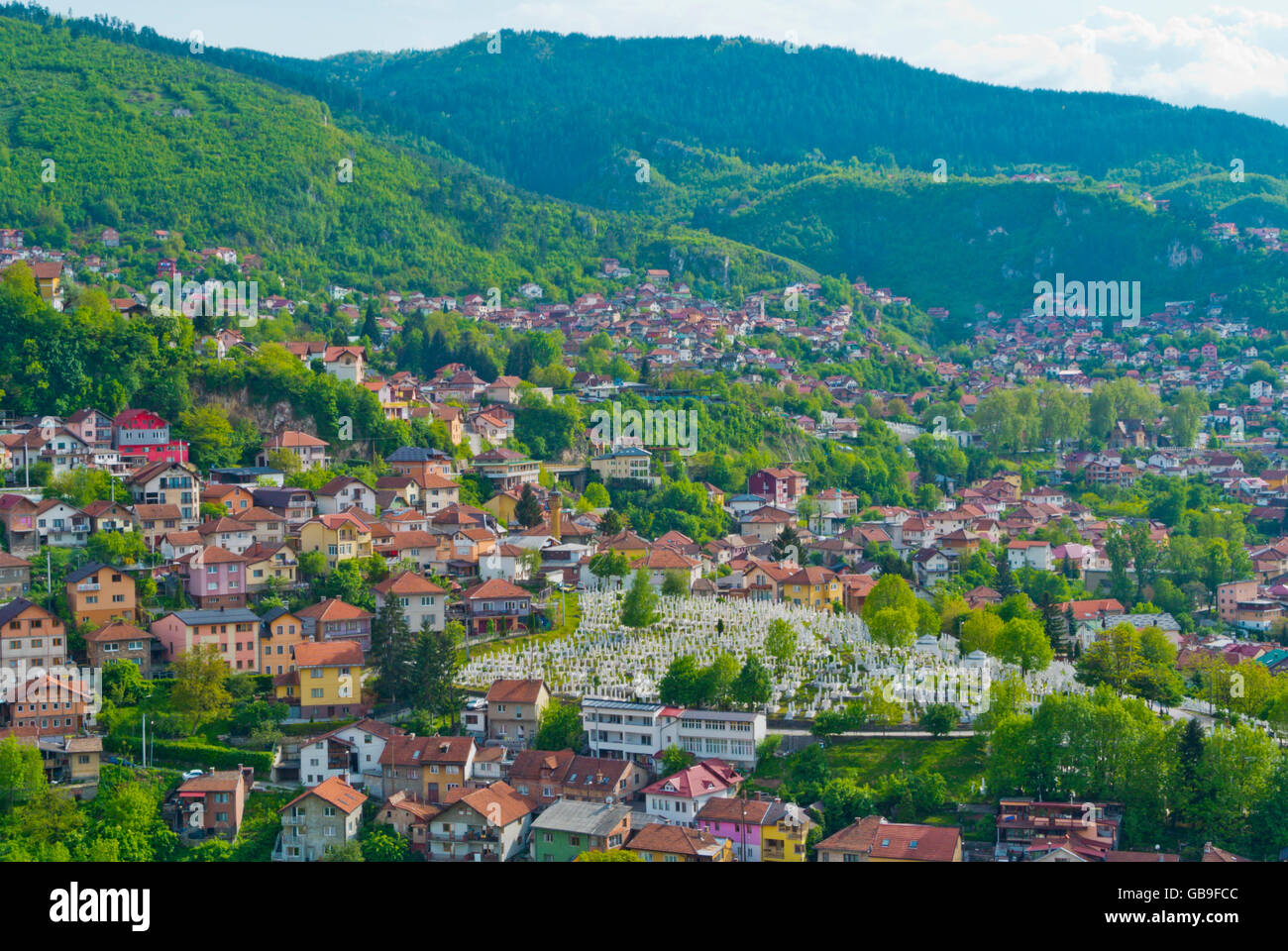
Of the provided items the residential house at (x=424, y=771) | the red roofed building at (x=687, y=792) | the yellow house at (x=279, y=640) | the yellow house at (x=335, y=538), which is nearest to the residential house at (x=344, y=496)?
the yellow house at (x=335, y=538)

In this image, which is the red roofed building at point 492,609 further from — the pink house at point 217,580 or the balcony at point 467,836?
the balcony at point 467,836

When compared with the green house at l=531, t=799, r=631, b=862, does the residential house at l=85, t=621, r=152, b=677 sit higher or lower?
higher

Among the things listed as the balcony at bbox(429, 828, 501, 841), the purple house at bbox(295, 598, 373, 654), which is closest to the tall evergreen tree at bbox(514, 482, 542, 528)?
the purple house at bbox(295, 598, 373, 654)

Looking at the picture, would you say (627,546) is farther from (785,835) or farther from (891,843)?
(891,843)

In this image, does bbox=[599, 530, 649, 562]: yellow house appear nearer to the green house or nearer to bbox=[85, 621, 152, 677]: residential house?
bbox=[85, 621, 152, 677]: residential house

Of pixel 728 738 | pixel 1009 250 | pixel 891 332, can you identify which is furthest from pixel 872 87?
pixel 728 738
